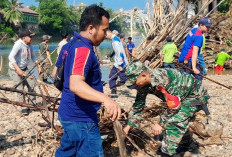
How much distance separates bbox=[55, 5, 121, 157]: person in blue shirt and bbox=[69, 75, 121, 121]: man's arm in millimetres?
63

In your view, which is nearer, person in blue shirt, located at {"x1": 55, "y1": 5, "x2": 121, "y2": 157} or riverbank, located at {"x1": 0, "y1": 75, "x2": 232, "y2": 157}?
person in blue shirt, located at {"x1": 55, "y1": 5, "x2": 121, "y2": 157}

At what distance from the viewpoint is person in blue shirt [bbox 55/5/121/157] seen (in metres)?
2.27

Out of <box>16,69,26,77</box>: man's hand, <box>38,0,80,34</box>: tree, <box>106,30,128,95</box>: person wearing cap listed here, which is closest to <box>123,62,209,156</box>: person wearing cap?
<box>16,69,26,77</box>: man's hand

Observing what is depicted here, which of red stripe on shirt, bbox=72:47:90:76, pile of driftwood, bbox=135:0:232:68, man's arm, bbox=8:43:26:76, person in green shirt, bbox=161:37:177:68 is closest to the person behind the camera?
red stripe on shirt, bbox=72:47:90:76

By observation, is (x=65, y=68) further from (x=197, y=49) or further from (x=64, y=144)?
(x=197, y=49)

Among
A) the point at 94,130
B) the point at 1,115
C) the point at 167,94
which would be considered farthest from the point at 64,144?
the point at 1,115

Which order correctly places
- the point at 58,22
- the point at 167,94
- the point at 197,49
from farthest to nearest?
1. the point at 58,22
2. the point at 197,49
3. the point at 167,94

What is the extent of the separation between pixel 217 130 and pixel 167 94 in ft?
6.01

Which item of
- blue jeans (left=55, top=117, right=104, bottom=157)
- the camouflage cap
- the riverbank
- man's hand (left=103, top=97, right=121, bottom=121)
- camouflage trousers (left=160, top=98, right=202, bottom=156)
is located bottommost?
the riverbank

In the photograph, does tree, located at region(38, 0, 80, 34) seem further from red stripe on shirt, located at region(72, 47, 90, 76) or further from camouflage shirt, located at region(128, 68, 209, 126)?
red stripe on shirt, located at region(72, 47, 90, 76)

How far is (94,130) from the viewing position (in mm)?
2557

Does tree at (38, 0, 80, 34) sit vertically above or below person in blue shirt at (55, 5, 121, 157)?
above

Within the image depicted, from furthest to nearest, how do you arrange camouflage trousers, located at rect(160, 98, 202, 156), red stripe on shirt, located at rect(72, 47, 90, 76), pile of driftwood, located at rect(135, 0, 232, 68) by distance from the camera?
pile of driftwood, located at rect(135, 0, 232, 68) → camouflage trousers, located at rect(160, 98, 202, 156) → red stripe on shirt, located at rect(72, 47, 90, 76)

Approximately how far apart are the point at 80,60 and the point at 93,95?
0.32 meters
